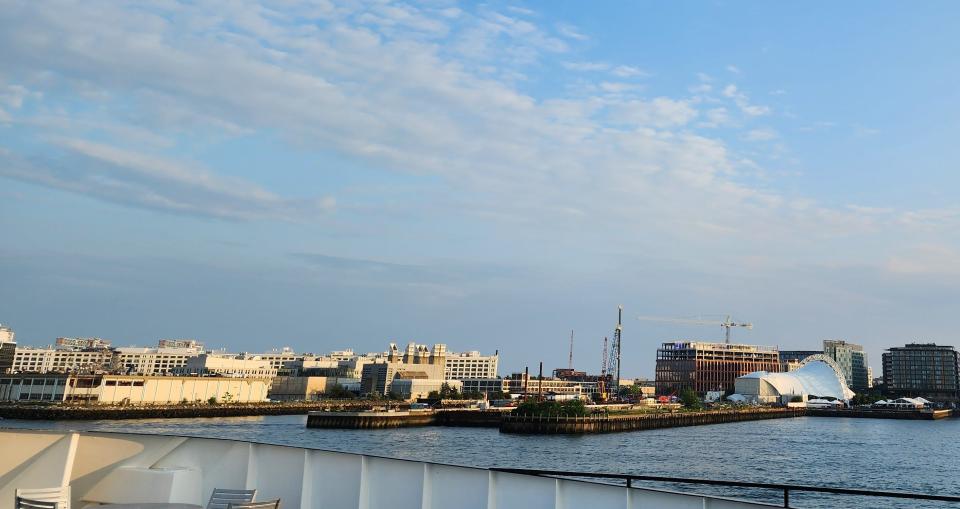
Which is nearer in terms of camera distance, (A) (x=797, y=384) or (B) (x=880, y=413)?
(B) (x=880, y=413)

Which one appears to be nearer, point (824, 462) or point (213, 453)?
point (213, 453)

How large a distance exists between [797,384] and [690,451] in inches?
5201

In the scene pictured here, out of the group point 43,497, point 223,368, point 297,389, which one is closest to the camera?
point 43,497

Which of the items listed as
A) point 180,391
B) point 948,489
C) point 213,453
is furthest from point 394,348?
point 213,453

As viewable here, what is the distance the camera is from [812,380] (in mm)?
A: 187000

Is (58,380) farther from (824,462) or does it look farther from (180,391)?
(824,462)

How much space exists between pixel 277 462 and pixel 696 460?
173ft

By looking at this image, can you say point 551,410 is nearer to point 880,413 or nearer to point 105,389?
point 105,389

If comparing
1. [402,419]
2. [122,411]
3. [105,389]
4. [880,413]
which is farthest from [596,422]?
[880,413]

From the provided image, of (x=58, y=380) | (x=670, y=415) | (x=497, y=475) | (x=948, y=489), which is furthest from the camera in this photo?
(x=670, y=415)

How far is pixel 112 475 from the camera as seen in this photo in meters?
8.37

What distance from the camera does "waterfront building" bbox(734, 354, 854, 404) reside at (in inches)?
6796

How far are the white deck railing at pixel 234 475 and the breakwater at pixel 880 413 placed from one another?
174650 millimetres

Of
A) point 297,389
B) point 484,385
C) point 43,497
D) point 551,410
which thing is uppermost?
point 43,497
